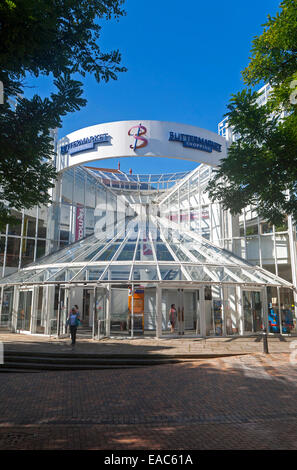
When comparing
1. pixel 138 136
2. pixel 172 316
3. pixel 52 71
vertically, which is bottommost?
pixel 172 316

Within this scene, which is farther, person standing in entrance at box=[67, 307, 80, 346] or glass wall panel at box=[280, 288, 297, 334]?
glass wall panel at box=[280, 288, 297, 334]

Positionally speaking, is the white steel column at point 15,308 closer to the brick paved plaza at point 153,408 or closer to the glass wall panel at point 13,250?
the glass wall panel at point 13,250

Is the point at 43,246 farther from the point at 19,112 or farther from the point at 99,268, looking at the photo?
the point at 19,112

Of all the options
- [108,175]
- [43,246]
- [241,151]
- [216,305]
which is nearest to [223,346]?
[216,305]

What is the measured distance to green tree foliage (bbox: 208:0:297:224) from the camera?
9.53 meters

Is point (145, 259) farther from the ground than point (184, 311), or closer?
farther from the ground

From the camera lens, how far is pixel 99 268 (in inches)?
614

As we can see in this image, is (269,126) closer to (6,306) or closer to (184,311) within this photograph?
(184,311)

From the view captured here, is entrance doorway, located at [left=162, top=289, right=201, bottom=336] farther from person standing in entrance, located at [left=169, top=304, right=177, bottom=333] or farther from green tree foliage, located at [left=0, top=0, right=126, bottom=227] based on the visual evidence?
green tree foliage, located at [left=0, top=0, right=126, bottom=227]

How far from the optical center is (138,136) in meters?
20.9

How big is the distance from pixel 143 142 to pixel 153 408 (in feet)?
58.0

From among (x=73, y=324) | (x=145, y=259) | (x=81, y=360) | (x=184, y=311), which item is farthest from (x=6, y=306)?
(x=184, y=311)

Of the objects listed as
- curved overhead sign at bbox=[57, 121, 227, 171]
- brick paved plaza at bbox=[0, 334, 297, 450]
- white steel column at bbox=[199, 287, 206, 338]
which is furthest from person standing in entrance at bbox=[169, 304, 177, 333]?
curved overhead sign at bbox=[57, 121, 227, 171]

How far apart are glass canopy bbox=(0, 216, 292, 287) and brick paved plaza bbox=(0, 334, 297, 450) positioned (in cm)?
575
